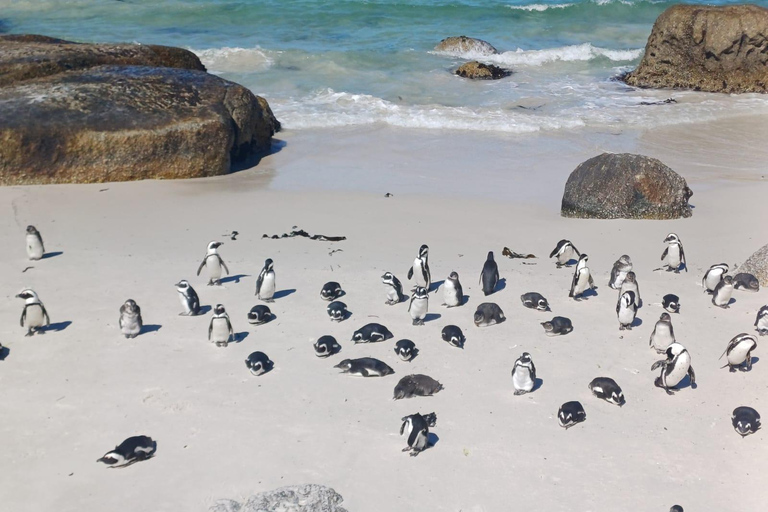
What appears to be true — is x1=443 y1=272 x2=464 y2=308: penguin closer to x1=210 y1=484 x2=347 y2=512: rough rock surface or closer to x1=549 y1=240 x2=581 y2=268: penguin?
x1=549 y1=240 x2=581 y2=268: penguin

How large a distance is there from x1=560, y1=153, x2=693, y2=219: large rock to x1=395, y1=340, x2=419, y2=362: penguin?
15.8 feet

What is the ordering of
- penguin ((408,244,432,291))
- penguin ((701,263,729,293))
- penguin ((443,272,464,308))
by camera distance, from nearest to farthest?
1. penguin ((443,272,464,308))
2. penguin ((701,263,729,293))
3. penguin ((408,244,432,291))

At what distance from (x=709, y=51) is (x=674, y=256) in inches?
570

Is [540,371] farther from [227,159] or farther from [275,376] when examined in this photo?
[227,159]

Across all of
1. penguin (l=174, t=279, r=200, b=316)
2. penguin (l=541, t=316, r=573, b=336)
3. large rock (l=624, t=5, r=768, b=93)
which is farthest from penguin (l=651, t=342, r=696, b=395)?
large rock (l=624, t=5, r=768, b=93)

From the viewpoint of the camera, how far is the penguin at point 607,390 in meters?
7.07

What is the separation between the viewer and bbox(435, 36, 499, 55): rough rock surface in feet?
88.8

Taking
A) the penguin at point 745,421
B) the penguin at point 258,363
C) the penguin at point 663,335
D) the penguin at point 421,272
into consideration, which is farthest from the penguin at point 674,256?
A: the penguin at point 258,363

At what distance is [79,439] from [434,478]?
260cm

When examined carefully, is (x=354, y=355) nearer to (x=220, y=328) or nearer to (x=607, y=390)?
(x=220, y=328)

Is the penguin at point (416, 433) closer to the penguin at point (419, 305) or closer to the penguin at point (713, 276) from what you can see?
the penguin at point (419, 305)

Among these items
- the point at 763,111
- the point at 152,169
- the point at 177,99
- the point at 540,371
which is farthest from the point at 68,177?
the point at 763,111

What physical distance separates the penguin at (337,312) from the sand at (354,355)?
0.08 metres

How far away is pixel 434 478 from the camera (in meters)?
6.17
